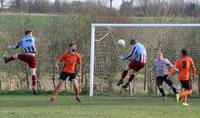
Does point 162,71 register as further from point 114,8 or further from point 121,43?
point 114,8

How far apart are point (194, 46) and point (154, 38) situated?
1.78 m

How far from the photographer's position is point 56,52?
2814 centimetres

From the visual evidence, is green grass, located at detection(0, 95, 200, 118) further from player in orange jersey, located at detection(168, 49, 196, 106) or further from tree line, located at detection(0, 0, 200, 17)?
tree line, located at detection(0, 0, 200, 17)

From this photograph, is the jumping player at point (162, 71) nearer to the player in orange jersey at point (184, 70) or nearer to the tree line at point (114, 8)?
the player in orange jersey at point (184, 70)

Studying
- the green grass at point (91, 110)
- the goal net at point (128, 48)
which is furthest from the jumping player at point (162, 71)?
the goal net at point (128, 48)

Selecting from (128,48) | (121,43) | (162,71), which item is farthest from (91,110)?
(128,48)

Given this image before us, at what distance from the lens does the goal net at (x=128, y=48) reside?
25.8 metres

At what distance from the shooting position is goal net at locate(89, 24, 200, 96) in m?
25.8

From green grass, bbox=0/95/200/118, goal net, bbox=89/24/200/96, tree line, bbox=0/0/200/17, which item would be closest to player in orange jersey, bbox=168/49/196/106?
green grass, bbox=0/95/200/118

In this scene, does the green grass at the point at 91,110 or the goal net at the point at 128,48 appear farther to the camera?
the goal net at the point at 128,48

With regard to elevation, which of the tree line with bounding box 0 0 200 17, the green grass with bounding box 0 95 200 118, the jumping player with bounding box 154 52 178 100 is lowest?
the green grass with bounding box 0 95 200 118

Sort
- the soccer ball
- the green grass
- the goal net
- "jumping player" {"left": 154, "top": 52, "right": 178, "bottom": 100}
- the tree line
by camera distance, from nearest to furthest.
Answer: the green grass → "jumping player" {"left": 154, "top": 52, "right": 178, "bottom": 100} → the soccer ball → the goal net → the tree line

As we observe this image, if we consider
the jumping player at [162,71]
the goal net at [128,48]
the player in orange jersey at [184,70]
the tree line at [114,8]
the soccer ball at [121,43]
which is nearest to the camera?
the player in orange jersey at [184,70]

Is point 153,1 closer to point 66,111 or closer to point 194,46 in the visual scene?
point 194,46
